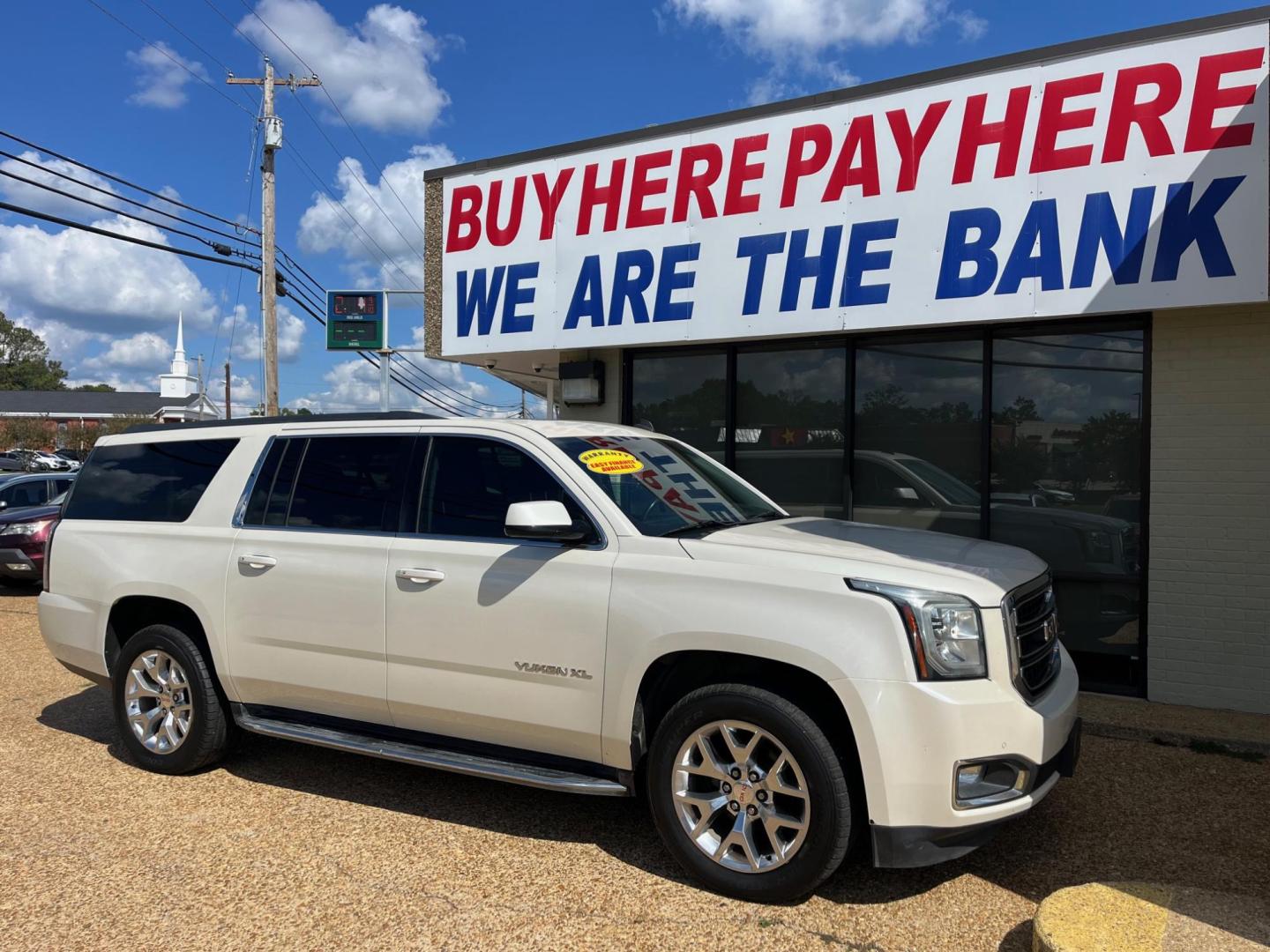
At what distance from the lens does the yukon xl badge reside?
150 inches

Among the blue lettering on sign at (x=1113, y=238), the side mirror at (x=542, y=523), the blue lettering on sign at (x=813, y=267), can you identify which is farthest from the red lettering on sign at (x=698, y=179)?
the side mirror at (x=542, y=523)

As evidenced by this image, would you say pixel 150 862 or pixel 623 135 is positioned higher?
pixel 623 135

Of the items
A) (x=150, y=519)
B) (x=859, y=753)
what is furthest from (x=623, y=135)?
(x=859, y=753)

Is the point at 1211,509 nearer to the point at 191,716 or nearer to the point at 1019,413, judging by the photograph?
the point at 1019,413

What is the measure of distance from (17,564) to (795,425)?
9461 millimetres

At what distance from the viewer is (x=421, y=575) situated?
421 cm

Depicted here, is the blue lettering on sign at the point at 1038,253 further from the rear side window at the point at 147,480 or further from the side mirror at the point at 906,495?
the rear side window at the point at 147,480

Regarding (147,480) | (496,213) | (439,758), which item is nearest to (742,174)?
(496,213)

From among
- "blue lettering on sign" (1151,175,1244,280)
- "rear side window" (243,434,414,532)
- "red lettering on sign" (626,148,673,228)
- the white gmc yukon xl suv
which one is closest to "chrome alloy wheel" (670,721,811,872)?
A: the white gmc yukon xl suv

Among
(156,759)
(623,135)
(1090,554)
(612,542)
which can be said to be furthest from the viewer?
(623,135)

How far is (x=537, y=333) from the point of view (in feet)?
28.4

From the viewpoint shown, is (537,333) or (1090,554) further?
(537,333)

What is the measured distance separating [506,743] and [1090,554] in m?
4.85

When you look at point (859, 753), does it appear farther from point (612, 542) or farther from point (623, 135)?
point (623, 135)
